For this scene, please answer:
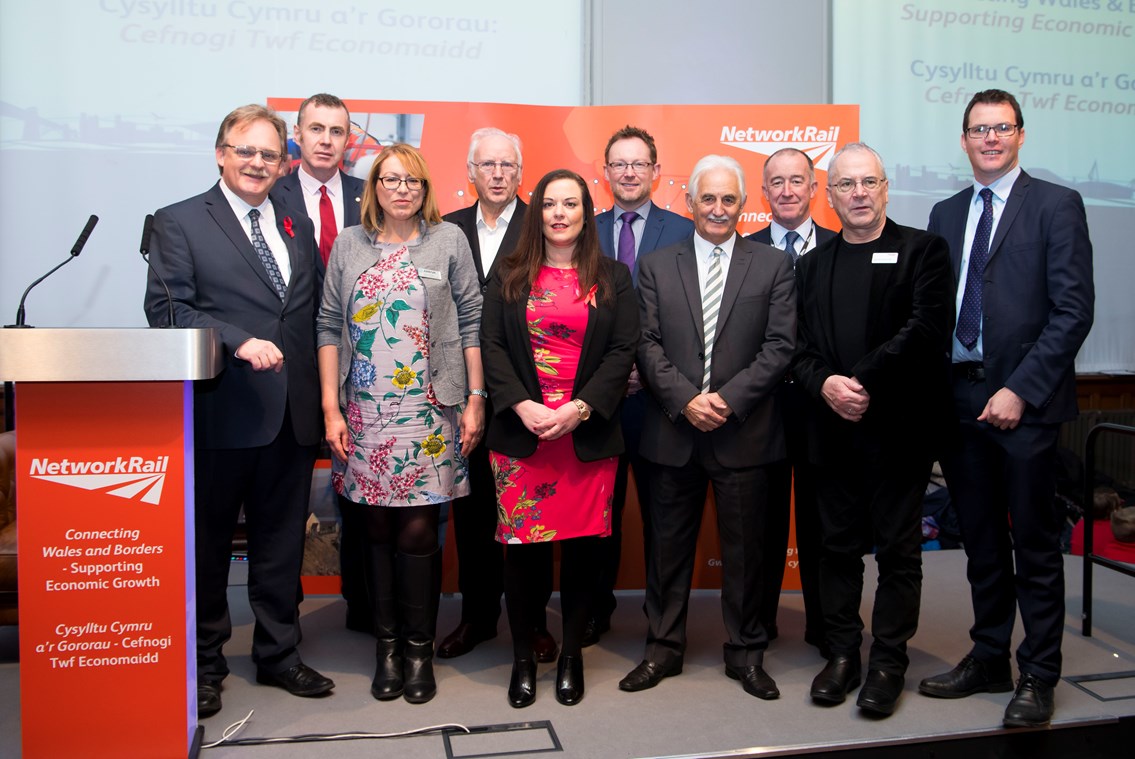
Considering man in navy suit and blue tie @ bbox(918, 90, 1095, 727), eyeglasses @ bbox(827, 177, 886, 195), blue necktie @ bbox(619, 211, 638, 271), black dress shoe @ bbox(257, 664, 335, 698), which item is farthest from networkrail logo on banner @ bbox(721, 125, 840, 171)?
black dress shoe @ bbox(257, 664, 335, 698)

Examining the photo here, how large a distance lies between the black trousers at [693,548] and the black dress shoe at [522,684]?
0.44 m

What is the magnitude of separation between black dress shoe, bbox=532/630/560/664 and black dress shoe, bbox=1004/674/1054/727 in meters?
1.50

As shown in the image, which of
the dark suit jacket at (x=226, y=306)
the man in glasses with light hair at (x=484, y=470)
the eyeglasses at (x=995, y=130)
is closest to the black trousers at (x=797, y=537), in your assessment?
the man in glasses with light hair at (x=484, y=470)

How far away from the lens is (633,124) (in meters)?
4.39

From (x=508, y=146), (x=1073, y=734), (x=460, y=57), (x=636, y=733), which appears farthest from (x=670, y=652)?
(x=460, y=57)

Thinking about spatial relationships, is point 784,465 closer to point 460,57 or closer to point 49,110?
point 460,57

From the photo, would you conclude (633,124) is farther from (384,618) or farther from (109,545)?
(109,545)

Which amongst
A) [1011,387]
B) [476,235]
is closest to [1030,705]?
[1011,387]

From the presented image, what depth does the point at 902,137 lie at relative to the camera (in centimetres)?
579

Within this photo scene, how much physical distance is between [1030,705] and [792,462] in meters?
1.10

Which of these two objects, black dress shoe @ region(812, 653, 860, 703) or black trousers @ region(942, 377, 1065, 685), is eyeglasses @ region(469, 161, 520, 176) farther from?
black dress shoe @ region(812, 653, 860, 703)

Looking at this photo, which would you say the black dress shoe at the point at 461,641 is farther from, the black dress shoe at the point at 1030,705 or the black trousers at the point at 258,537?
the black dress shoe at the point at 1030,705

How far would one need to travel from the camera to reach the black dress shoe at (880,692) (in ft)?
9.50

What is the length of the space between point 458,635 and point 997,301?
7.32 feet
